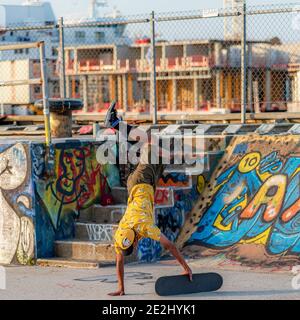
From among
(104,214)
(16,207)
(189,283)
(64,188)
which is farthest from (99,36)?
(189,283)

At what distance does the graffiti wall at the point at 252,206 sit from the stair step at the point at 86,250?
978mm

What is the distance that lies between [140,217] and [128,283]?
85 cm

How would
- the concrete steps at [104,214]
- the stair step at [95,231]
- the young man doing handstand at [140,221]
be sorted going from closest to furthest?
the young man doing handstand at [140,221] → the stair step at [95,231] → the concrete steps at [104,214]

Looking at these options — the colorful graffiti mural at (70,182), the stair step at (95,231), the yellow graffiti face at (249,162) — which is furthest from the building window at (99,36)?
the stair step at (95,231)

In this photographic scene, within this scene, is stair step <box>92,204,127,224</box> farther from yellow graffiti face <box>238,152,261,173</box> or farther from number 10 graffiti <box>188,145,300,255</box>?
yellow graffiti face <box>238,152,261,173</box>

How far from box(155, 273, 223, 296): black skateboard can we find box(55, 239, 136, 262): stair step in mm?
1607

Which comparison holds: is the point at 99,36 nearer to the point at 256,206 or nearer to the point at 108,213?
the point at 108,213

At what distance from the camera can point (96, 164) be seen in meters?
11.3

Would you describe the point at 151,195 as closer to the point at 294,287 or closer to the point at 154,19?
the point at 294,287

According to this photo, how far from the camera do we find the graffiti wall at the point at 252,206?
32.1 feet

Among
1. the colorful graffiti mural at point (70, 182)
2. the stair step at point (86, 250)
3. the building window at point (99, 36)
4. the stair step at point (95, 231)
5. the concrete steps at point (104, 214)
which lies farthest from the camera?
the building window at point (99, 36)

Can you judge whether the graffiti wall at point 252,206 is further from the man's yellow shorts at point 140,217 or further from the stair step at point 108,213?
the man's yellow shorts at point 140,217

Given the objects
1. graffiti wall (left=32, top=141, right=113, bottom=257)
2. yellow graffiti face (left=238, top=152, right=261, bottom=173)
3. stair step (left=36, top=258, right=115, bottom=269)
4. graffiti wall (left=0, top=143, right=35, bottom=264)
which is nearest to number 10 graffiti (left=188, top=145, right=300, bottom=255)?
yellow graffiti face (left=238, top=152, right=261, bottom=173)

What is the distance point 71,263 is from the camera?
1002cm
